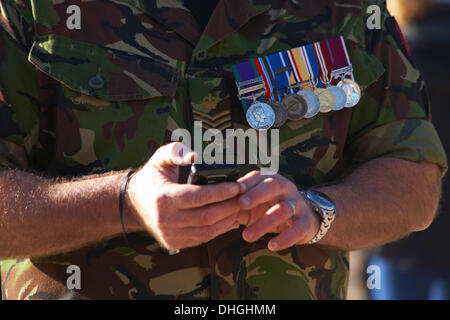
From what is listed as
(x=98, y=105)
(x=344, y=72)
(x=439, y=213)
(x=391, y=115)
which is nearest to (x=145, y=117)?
(x=98, y=105)

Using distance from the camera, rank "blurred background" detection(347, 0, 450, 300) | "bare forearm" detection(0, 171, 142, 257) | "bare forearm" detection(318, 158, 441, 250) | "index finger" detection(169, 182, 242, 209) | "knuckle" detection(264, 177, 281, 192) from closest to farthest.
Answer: "index finger" detection(169, 182, 242, 209) → "knuckle" detection(264, 177, 281, 192) → "bare forearm" detection(0, 171, 142, 257) → "bare forearm" detection(318, 158, 441, 250) → "blurred background" detection(347, 0, 450, 300)

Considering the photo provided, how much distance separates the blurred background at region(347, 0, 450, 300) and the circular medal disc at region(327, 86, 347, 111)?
202 centimetres

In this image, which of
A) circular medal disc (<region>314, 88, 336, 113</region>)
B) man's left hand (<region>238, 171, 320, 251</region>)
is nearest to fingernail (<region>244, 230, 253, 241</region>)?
man's left hand (<region>238, 171, 320, 251</region>)

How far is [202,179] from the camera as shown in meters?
1.83

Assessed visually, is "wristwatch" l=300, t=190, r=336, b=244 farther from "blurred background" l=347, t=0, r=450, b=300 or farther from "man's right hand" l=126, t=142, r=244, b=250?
"blurred background" l=347, t=0, r=450, b=300

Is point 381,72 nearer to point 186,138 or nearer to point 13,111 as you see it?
point 186,138

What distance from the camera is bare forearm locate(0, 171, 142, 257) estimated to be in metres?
2.01

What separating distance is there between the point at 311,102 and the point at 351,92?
133 mm

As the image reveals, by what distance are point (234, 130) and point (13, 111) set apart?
63cm

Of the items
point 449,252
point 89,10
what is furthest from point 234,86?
point 449,252

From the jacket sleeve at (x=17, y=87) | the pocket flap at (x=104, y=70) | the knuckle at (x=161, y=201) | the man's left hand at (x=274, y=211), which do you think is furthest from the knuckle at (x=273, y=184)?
the jacket sleeve at (x=17, y=87)

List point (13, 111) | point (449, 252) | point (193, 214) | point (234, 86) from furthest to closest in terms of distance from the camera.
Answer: point (449, 252)
point (234, 86)
point (13, 111)
point (193, 214)

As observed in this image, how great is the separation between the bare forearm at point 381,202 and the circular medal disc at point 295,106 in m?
0.24

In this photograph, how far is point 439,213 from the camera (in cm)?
423
